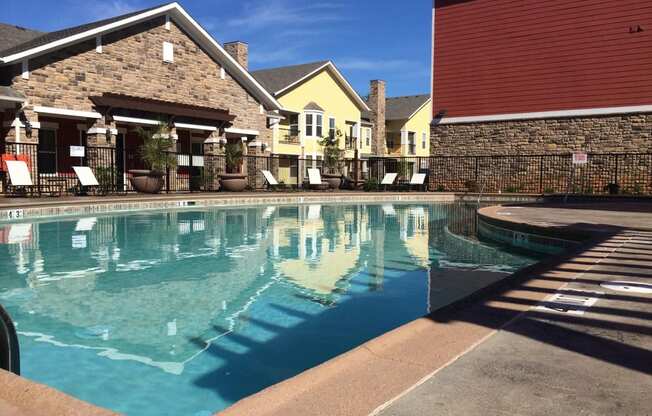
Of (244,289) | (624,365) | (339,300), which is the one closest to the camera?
(624,365)

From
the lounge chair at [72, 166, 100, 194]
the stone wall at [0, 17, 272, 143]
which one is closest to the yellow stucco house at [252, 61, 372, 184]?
the stone wall at [0, 17, 272, 143]

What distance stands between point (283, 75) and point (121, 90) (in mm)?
14420

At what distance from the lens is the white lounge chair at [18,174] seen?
1430 cm

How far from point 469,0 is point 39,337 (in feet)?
75.2

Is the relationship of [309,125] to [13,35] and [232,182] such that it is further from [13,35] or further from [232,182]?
[13,35]

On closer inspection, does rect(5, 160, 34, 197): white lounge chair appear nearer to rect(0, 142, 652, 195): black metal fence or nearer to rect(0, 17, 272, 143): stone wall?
rect(0, 142, 652, 195): black metal fence

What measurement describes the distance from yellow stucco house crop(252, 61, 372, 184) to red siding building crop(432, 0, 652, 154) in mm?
7584

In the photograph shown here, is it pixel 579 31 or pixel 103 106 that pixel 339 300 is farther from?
pixel 579 31

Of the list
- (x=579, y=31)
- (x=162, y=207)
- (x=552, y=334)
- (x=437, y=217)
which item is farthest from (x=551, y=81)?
(x=552, y=334)

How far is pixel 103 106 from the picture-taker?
59.7ft

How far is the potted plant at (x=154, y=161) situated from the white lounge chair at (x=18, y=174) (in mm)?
3377

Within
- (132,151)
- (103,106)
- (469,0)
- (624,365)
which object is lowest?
(624,365)

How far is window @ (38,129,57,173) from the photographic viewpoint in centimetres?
1817

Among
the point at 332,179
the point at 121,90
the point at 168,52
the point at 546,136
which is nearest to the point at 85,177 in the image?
the point at 121,90
